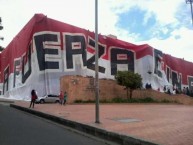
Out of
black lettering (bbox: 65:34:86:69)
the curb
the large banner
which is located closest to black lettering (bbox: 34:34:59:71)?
the large banner

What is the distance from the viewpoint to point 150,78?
2753 inches

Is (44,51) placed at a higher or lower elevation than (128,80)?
higher

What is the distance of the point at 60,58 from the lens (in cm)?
5878

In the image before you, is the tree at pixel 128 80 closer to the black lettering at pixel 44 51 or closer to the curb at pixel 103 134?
the black lettering at pixel 44 51

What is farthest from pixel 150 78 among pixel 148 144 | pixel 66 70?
pixel 148 144

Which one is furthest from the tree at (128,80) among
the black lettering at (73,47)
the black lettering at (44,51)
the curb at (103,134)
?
the curb at (103,134)

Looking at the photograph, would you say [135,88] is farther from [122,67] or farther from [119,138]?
[119,138]

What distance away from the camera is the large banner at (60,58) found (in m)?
58.1

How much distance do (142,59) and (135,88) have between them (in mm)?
18001

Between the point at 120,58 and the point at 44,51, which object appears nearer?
the point at 44,51

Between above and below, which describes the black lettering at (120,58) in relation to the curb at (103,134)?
above

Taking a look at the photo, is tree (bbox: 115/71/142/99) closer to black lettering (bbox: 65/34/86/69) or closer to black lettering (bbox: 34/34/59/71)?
black lettering (bbox: 65/34/86/69)

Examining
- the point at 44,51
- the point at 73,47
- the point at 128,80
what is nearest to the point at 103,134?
the point at 128,80

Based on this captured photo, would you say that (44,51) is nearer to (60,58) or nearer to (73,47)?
(60,58)
